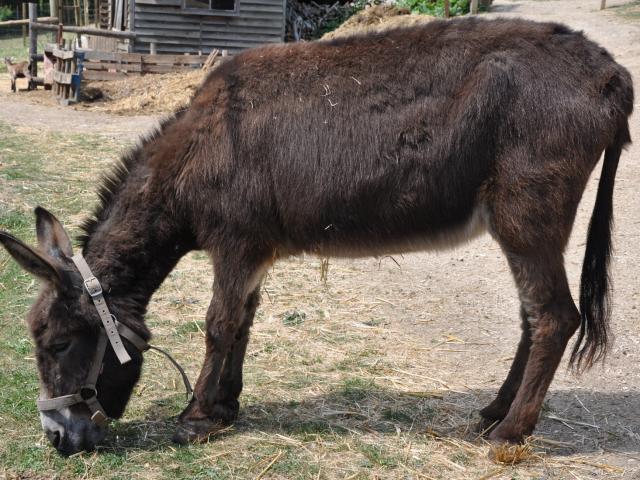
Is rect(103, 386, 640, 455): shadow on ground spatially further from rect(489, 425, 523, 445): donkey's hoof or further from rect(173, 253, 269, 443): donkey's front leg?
rect(489, 425, 523, 445): donkey's hoof

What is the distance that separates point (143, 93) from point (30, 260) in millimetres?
13113

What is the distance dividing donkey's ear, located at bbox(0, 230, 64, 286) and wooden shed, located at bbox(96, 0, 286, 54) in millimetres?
17490

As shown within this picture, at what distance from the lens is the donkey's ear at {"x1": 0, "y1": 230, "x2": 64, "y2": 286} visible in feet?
12.0

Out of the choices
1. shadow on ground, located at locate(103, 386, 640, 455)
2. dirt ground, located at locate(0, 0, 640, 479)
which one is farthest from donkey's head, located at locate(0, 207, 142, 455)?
dirt ground, located at locate(0, 0, 640, 479)

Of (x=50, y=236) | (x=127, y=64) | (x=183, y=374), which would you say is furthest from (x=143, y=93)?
(x=183, y=374)

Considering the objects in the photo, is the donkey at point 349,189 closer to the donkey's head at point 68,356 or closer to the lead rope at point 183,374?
the donkey's head at point 68,356

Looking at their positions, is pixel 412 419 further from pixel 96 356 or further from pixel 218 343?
pixel 96 356

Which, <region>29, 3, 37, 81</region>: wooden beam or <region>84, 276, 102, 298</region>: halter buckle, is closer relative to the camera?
<region>84, 276, 102, 298</region>: halter buckle

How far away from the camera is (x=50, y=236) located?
4152 mm

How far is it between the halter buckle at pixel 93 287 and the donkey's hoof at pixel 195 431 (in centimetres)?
84

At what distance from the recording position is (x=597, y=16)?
23250 millimetres

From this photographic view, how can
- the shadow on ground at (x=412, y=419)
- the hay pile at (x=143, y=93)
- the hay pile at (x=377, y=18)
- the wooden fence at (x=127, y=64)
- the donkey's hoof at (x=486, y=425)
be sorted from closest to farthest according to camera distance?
1. the shadow on ground at (x=412, y=419)
2. the donkey's hoof at (x=486, y=425)
3. the hay pile at (x=143, y=93)
4. the wooden fence at (x=127, y=64)
5. the hay pile at (x=377, y=18)

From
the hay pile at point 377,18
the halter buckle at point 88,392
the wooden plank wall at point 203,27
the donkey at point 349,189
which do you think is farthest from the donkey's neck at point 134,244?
the wooden plank wall at point 203,27

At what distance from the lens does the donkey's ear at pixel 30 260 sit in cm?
365
